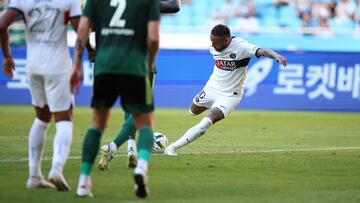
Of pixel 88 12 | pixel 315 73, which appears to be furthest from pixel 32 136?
pixel 315 73

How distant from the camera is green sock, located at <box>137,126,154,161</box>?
831cm

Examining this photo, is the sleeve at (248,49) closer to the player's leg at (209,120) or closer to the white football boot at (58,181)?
the player's leg at (209,120)

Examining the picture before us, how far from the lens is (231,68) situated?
1337cm

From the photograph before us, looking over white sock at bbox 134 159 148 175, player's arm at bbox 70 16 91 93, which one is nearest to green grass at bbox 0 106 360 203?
white sock at bbox 134 159 148 175

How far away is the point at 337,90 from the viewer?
23719 mm

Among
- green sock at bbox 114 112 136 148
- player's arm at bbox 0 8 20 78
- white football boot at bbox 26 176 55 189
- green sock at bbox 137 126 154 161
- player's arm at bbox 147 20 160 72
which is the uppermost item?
player's arm at bbox 147 20 160 72

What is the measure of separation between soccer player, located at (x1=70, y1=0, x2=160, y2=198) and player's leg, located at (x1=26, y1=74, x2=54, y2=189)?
0.71 m

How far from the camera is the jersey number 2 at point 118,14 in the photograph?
27.1ft

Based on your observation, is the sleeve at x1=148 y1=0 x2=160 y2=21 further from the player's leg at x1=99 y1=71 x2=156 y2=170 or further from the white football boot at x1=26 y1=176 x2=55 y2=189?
the player's leg at x1=99 y1=71 x2=156 y2=170

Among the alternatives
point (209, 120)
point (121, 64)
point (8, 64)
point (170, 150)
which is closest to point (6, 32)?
point (8, 64)

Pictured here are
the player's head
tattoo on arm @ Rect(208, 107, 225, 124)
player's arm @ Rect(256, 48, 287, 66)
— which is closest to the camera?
player's arm @ Rect(256, 48, 287, 66)

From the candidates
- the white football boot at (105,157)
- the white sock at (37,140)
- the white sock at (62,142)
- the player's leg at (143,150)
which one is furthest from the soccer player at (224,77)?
the player's leg at (143,150)

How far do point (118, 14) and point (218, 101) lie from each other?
5099 mm

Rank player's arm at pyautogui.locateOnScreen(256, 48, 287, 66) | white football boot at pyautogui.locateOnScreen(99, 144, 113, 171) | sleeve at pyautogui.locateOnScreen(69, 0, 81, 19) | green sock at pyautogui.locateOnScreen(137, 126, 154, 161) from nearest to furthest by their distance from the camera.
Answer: green sock at pyautogui.locateOnScreen(137, 126, 154, 161), sleeve at pyautogui.locateOnScreen(69, 0, 81, 19), white football boot at pyautogui.locateOnScreen(99, 144, 113, 171), player's arm at pyautogui.locateOnScreen(256, 48, 287, 66)
